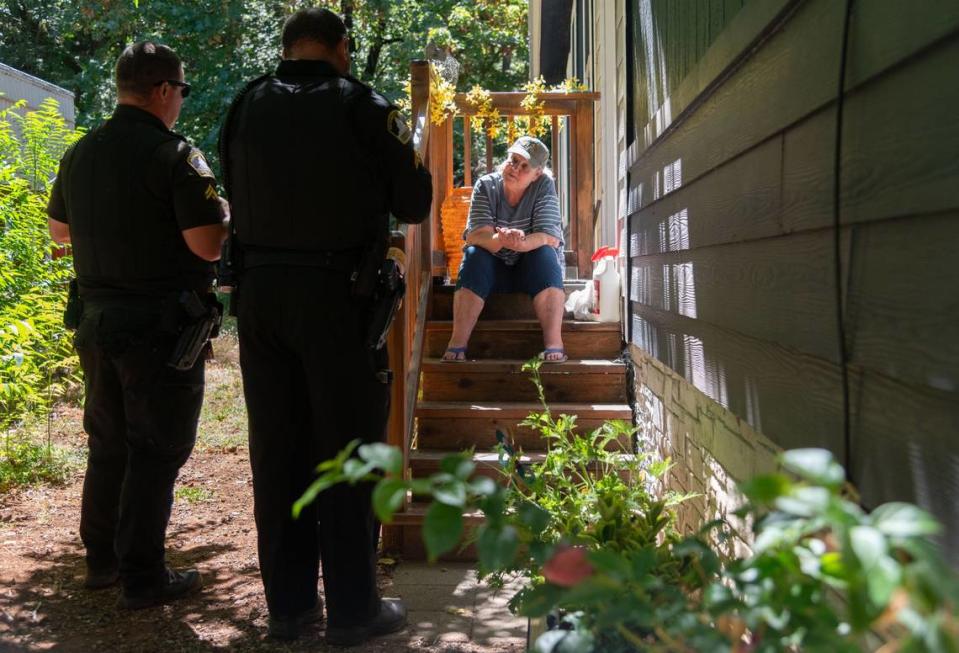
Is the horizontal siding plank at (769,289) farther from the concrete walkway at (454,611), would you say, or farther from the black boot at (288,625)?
the black boot at (288,625)

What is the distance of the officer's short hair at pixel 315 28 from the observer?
3070 millimetres

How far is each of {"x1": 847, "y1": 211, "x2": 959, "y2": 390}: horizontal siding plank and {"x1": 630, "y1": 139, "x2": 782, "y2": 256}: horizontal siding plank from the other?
496 mm

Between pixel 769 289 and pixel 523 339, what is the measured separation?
3.24 metres

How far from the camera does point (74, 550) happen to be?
4242 millimetres

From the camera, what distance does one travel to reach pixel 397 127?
298 cm

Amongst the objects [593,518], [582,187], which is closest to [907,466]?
[593,518]

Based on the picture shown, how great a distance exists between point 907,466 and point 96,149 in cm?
286

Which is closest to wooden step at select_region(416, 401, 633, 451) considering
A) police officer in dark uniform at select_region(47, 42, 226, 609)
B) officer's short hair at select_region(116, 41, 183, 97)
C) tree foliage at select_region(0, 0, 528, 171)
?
police officer in dark uniform at select_region(47, 42, 226, 609)

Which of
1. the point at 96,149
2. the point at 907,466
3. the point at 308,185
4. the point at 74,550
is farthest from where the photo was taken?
the point at 74,550

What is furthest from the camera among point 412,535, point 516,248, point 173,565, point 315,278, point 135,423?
point 516,248

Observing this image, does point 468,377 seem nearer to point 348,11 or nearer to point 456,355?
point 456,355

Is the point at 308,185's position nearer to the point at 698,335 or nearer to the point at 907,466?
the point at 698,335

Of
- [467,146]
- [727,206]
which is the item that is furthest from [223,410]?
[727,206]

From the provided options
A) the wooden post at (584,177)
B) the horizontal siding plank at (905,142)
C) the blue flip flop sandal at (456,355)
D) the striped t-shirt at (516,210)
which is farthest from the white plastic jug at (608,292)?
the horizontal siding plank at (905,142)
